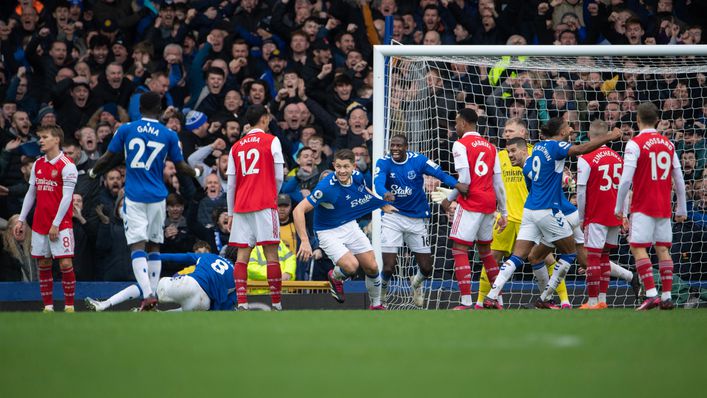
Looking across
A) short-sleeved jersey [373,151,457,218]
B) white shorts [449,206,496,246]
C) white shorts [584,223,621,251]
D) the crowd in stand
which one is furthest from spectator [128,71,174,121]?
white shorts [584,223,621,251]

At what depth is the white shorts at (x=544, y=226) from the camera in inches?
418

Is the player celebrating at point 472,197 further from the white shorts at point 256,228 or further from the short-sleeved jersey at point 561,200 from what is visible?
the white shorts at point 256,228

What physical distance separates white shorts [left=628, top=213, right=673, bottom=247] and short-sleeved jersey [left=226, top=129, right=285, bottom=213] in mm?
3381

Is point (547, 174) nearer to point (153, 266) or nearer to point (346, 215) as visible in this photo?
point (346, 215)

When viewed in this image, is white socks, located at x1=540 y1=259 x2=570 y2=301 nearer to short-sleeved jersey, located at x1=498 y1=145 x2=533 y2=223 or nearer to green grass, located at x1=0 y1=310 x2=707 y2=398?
short-sleeved jersey, located at x1=498 y1=145 x2=533 y2=223

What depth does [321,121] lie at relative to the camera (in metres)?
14.1

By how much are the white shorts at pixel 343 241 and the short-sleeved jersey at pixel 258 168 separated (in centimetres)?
94

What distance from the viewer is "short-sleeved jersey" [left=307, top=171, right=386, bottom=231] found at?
35.1 feet

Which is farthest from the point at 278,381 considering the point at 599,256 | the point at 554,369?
the point at 599,256

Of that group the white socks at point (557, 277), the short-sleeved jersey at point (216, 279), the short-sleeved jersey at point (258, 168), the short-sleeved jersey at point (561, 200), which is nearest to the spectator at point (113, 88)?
the short-sleeved jersey at point (216, 279)

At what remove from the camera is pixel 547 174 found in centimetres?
1062

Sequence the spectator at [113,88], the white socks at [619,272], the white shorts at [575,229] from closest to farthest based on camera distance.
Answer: the white shorts at [575,229]
the white socks at [619,272]
the spectator at [113,88]

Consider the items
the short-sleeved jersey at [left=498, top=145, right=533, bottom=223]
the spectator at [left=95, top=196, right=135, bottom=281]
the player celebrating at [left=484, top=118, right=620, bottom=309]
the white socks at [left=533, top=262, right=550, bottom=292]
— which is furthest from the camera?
the spectator at [left=95, top=196, right=135, bottom=281]

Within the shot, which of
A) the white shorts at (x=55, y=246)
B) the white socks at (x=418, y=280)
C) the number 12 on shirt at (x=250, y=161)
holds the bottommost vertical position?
the white socks at (x=418, y=280)
